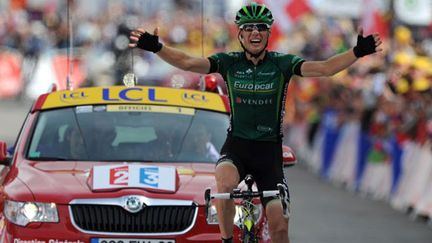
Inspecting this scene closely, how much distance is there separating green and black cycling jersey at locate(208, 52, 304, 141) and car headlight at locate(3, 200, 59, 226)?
51.1 inches

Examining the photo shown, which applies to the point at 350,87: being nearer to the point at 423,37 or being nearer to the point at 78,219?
the point at 423,37

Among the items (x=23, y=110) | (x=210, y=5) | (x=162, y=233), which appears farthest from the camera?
(x=210, y=5)

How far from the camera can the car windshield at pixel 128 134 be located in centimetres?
1015

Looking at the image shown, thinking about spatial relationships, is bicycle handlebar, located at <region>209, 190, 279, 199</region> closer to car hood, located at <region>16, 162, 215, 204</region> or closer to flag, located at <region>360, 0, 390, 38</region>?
car hood, located at <region>16, 162, 215, 204</region>

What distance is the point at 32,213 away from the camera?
898cm

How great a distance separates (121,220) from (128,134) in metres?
1.64

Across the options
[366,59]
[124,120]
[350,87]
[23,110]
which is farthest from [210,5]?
[124,120]

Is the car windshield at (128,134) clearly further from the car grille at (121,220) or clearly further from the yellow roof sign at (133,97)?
the car grille at (121,220)

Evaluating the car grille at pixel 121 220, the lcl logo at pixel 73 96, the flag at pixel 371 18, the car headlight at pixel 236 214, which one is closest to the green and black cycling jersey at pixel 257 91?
the car headlight at pixel 236 214

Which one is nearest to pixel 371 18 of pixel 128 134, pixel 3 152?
pixel 128 134

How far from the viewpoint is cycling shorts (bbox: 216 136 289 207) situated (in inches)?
350

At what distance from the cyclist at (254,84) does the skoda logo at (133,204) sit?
0.59 m

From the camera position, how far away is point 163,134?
10391mm

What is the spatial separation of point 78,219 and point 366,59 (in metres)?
20.5
